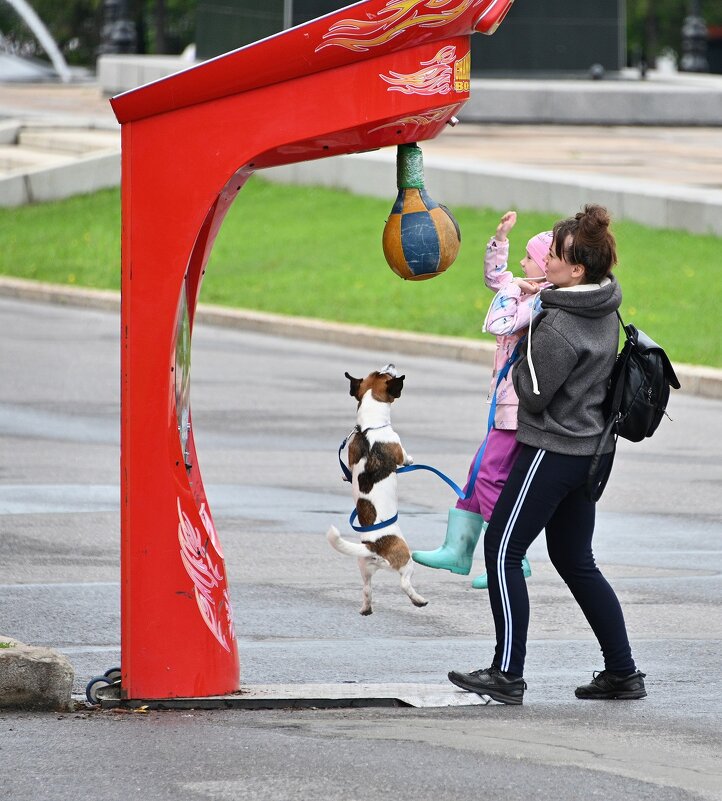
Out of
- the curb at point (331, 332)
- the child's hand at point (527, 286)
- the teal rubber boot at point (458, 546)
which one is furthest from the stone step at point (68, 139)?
the child's hand at point (527, 286)

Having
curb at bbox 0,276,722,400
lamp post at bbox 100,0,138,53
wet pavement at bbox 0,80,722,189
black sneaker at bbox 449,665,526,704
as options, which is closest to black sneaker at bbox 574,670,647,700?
black sneaker at bbox 449,665,526,704

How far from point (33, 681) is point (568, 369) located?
80.5 inches

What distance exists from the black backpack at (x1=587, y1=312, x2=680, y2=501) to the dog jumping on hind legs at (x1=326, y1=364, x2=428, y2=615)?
26.7 inches

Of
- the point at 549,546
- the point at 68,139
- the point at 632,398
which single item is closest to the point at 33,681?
the point at 549,546

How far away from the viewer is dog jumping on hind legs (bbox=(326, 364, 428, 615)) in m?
5.87

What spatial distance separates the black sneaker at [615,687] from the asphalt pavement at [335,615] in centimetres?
5

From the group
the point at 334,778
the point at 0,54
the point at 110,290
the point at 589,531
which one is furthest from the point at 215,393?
the point at 0,54

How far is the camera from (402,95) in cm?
531

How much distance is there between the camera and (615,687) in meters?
5.94

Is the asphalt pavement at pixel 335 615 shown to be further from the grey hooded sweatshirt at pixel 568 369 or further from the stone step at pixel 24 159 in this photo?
the stone step at pixel 24 159

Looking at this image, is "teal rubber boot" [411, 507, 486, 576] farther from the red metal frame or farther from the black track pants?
the red metal frame

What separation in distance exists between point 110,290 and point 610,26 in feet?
61.1

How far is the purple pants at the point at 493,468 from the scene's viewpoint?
6.36 meters

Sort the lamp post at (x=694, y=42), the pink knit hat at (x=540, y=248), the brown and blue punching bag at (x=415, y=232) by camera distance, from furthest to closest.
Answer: the lamp post at (x=694, y=42) → the pink knit hat at (x=540, y=248) → the brown and blue punching bag at (x=415, y=232)
